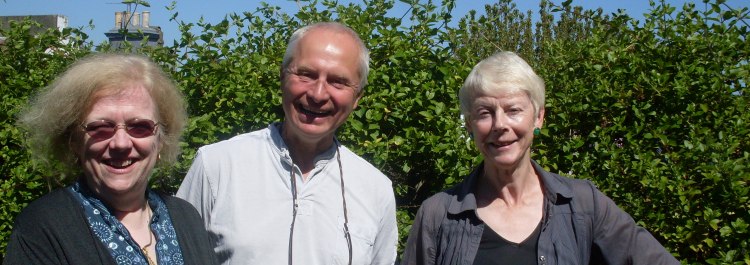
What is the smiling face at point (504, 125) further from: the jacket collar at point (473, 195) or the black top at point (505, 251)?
the black top at point (505, 251)

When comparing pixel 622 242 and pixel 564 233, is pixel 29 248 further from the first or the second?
pixel 622 242

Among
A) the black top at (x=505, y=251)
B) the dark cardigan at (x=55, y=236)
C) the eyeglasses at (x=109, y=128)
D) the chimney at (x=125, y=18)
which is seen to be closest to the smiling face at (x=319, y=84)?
the eyeglasses at (x=109, y=128)

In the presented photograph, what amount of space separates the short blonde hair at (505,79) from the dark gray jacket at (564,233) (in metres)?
0.32

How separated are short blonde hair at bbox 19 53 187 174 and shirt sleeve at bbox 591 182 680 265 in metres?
1.57

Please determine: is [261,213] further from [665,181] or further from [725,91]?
[725,91]

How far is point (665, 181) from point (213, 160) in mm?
2028

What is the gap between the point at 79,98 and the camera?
235 centimetres

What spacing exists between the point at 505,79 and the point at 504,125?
0.17m

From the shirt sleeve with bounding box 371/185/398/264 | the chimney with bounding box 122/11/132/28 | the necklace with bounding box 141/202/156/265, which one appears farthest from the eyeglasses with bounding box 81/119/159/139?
the chimney with bounding box 122/11/132/28

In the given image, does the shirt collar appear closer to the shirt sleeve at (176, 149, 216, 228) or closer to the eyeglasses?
the shirt sleeve at (176, 149, 216, 228)

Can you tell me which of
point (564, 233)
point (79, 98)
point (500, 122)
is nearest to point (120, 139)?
point (79, 98)

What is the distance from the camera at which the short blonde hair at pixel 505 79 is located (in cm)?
279

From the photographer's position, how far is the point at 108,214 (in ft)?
7.75

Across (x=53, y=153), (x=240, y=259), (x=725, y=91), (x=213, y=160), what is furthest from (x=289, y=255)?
(x=725, y=91)
